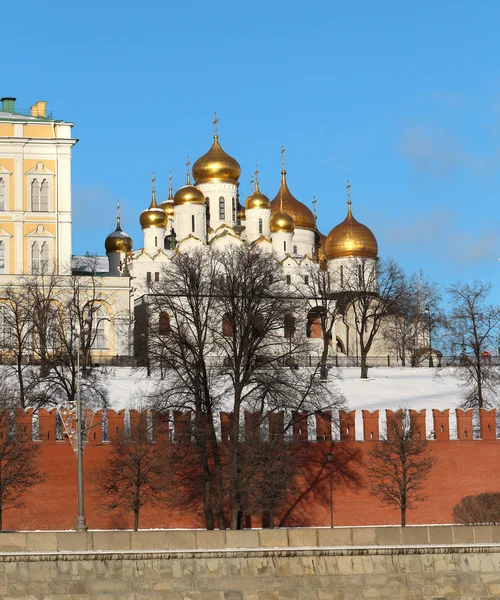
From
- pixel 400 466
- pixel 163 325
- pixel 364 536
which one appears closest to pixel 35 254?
pixel 163 325

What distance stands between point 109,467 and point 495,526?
545 inches

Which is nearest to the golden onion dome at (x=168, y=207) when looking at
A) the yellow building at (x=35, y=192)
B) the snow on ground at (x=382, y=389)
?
the yellow building at (x=35, y=192)

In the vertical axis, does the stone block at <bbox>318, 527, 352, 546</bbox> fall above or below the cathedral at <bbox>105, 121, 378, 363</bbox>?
below

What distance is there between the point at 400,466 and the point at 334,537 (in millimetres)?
12580

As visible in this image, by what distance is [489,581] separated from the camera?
101 feet

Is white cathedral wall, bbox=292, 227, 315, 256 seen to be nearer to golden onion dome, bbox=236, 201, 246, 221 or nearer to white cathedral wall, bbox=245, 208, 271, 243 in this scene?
golden onion dome, bbox=236, 201, 246, 221

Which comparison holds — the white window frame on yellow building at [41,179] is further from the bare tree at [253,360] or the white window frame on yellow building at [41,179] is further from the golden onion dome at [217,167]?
the bare tree at [253,360]

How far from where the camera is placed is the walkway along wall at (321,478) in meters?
41.7

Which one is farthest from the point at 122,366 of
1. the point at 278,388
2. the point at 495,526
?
the point at 495,526

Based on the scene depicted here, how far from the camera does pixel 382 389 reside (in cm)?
5719

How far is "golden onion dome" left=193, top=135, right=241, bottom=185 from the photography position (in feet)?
269

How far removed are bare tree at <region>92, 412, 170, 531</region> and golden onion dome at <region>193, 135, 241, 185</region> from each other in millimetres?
41040

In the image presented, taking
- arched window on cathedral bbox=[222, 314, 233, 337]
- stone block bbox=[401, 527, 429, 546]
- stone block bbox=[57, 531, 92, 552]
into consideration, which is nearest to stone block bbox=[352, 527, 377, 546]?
stone block bbox=[401, 527, 429, 546]

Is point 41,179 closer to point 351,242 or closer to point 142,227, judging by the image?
point 142,227
